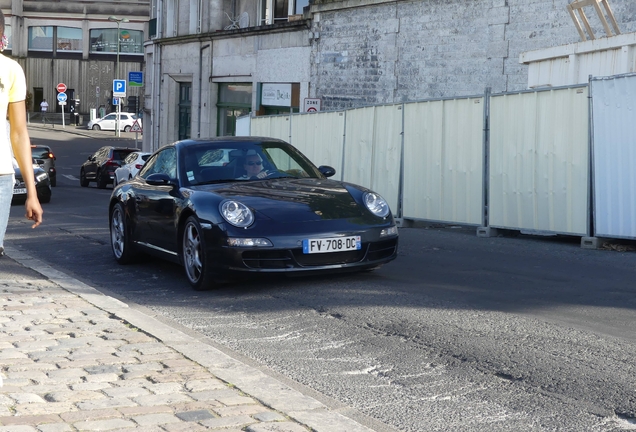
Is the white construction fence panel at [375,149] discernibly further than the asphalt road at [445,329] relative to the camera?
Yes

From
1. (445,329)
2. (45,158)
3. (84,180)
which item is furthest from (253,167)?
(84,180)

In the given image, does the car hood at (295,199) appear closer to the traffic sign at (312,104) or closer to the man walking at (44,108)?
the traffic sign at (312,104)

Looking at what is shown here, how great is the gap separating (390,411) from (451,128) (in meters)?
9.76

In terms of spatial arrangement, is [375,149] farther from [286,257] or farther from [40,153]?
[40,153]

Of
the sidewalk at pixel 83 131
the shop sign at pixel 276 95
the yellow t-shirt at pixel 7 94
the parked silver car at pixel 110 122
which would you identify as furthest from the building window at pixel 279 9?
the parked silver car at pixel 110 122

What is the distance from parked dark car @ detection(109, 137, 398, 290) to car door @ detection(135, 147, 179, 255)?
0.03 ft

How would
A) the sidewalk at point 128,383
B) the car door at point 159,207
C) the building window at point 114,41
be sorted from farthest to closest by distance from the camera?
the building window at point 114,41 < the car door at point 159,207 < the sidewalk at point 128,383

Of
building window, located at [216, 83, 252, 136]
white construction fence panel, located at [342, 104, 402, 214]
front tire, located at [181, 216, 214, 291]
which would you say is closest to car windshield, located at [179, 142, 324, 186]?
front tire, located at [181, 216, 214, 291]

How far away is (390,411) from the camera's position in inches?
191

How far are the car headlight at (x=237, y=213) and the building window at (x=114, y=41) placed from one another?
73.3 meters

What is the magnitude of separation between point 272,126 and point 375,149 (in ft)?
21.7

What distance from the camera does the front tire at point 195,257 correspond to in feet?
28.1

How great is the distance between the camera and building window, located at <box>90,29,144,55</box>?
7925cm

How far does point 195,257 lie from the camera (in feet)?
29.0
